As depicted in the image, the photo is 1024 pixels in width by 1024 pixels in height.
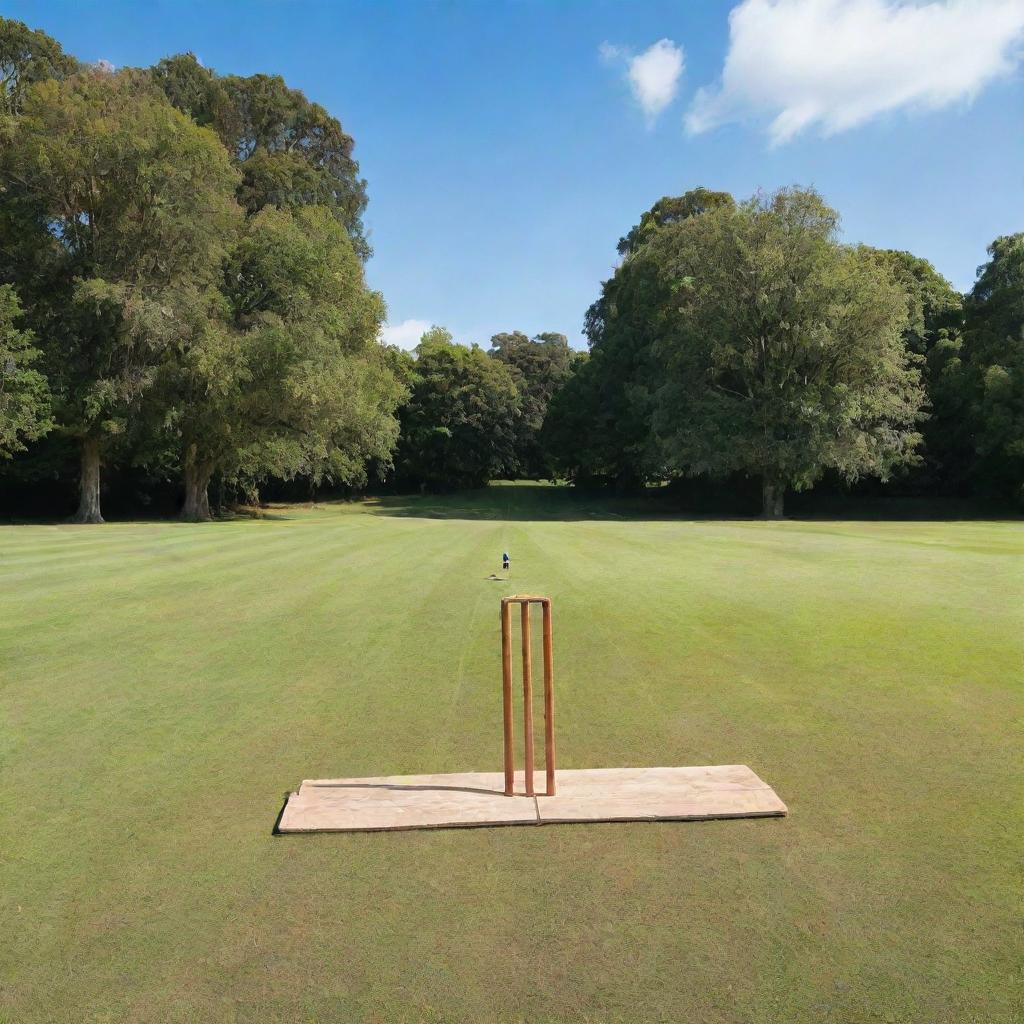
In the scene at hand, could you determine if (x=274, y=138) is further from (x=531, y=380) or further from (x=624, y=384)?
(x=531, y=380)

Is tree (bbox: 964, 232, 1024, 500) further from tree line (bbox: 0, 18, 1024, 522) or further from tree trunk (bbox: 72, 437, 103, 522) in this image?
tree trunk (bbox: 72, 437, 103, 522)

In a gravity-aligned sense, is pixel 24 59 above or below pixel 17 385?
above

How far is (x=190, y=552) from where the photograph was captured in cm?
1864

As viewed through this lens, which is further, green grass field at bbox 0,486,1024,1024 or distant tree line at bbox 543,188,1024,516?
distant tree line at bbox 543,188,1024,516

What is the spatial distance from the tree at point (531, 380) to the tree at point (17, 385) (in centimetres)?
4703

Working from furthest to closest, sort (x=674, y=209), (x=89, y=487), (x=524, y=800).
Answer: (x=674, y=209)
(x=89, y=487)
(x=524, y=800)

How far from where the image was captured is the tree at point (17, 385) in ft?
91.6

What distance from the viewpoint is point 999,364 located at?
41.0m

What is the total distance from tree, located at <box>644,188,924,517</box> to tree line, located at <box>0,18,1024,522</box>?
120 millimetres

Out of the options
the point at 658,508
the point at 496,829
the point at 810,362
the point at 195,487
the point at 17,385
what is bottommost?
the point at 658,508

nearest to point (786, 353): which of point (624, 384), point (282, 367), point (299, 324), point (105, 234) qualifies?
point (624, 384)

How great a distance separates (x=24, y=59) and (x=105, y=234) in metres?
13.2

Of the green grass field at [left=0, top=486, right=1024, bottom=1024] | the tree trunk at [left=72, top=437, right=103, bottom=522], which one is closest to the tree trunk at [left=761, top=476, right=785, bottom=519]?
the green grass field at [left=0, top=486, right=1024, bottom=1024]

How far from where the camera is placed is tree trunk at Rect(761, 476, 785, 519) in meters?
40.7
